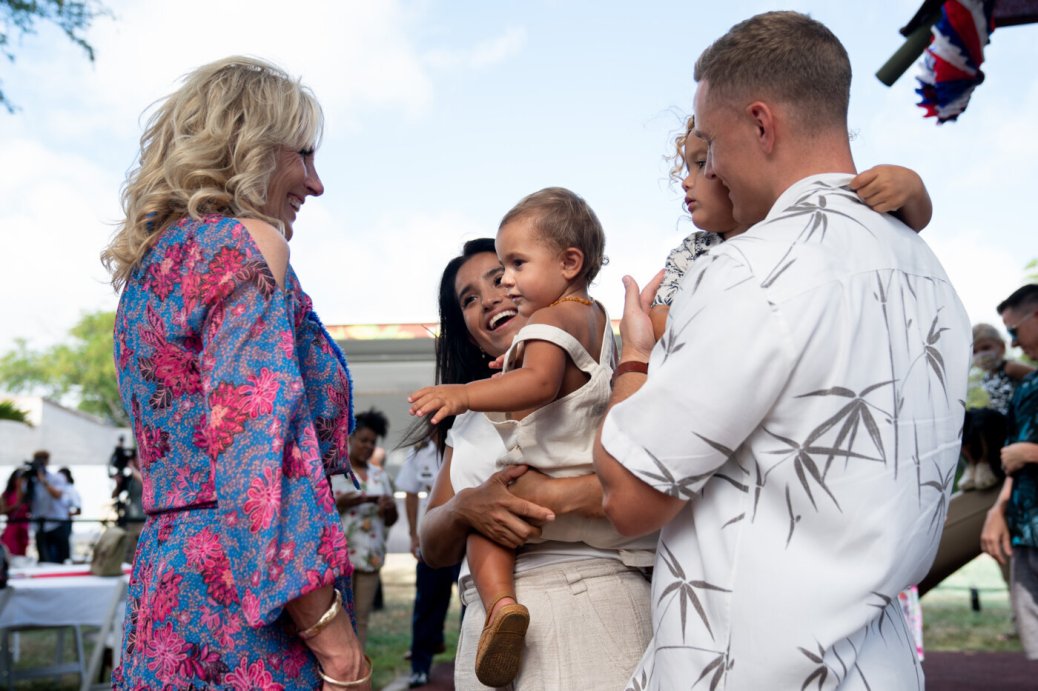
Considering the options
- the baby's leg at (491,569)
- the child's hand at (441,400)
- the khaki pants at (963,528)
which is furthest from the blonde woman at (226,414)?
the khaki pants at (963,528)

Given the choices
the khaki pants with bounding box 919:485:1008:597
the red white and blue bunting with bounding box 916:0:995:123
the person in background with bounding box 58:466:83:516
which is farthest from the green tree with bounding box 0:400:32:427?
the red white and blue bunting with bounding box 916:0:995:123

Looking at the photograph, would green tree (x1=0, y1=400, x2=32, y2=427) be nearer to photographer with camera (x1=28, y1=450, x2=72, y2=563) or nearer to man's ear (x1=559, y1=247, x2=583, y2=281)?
photographer with camera (x1=28, y1=450, x2=72, y2=563)

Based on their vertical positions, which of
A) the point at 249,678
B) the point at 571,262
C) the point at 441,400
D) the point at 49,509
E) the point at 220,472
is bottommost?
the point at 49,509

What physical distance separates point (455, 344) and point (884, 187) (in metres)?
1.92

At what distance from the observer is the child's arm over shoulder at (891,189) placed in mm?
1575

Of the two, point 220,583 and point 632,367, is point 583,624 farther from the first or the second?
point 220,583

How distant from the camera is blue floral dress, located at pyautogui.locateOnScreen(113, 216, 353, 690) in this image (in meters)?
1.73

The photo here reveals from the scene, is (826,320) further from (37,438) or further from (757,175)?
(37,438)

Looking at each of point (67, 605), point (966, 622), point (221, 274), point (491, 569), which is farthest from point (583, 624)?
point (966, 622)

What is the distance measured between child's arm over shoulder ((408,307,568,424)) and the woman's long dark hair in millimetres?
997

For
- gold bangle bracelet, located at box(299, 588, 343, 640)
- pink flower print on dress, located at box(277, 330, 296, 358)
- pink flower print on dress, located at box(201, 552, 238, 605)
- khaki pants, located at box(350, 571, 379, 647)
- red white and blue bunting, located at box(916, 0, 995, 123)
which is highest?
red white and blue bunting, located at box(916, 0, 995, 123)

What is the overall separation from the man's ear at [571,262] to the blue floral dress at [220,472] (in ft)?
2.58

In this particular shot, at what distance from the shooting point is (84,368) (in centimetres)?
7475

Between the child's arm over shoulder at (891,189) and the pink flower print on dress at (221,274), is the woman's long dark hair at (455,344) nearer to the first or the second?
the pink flower print on dress at (221,274)
